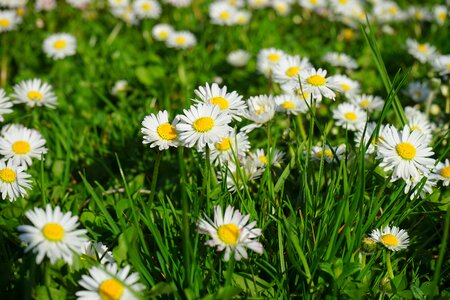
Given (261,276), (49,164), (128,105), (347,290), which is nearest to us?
(347,290)

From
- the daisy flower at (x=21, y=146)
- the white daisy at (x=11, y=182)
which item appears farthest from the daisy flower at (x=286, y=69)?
the white daisy at (x=11, y=182)

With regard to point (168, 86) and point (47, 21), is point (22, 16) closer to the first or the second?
point (47, 21)

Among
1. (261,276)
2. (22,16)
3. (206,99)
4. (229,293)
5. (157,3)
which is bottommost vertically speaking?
(229,293)

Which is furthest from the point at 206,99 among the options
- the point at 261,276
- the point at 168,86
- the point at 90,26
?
the point at 90,26

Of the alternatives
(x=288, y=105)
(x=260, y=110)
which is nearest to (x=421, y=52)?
(x=288, y=105)

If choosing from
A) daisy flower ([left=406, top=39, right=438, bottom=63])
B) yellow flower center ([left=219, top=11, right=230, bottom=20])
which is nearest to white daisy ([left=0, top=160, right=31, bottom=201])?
yellow flower center ([left=219, top=11, right=230, bottom=20])

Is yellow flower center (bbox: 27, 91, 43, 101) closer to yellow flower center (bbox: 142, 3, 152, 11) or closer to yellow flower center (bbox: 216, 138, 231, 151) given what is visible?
yellow flower center (bbox: 216, 138, 231, 151)
